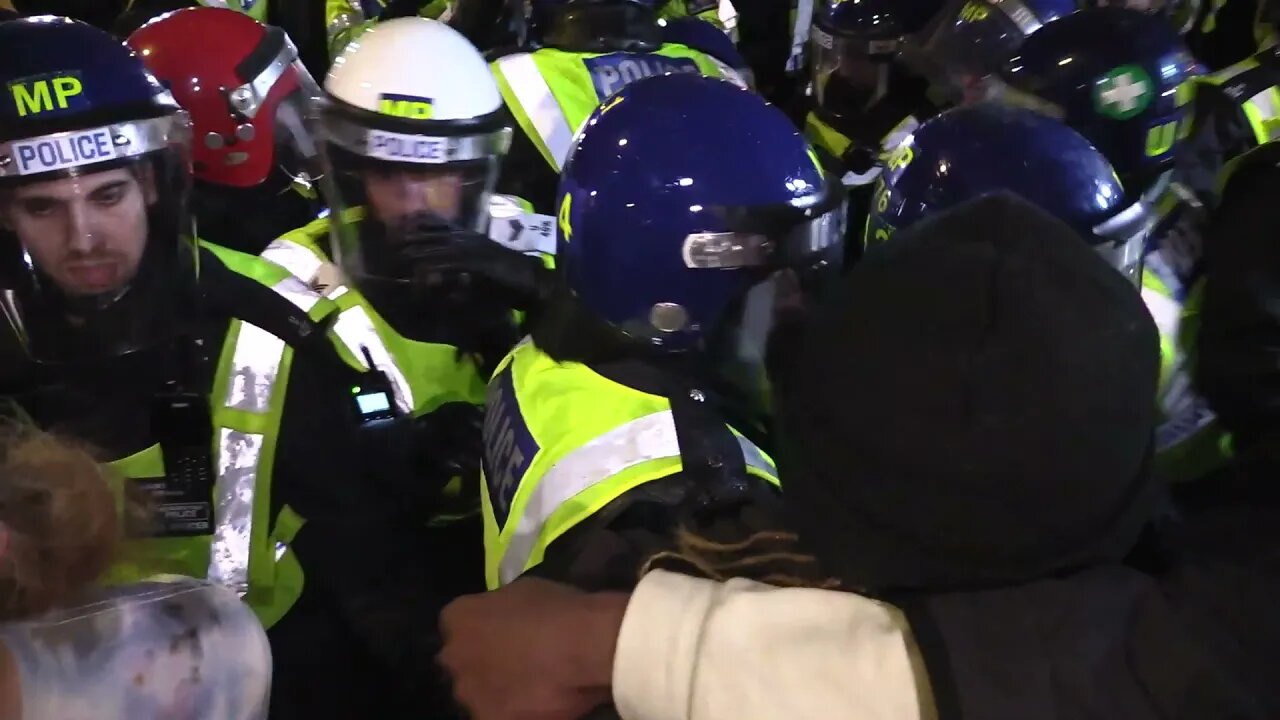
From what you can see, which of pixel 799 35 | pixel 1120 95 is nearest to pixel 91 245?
pixel 1120 95

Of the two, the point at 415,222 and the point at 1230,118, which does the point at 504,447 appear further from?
the point at 1230,118

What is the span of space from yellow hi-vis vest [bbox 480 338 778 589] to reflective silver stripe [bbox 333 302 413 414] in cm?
45

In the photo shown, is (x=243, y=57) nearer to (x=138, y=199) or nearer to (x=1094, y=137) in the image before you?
(x=138, y=199)

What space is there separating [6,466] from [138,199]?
26.5 inches

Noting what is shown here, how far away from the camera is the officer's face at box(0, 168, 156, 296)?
1.43 meters

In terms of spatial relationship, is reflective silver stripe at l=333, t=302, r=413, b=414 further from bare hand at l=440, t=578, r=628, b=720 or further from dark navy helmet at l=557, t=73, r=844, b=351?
bare hand at l=440, t=578, r=628, b=720

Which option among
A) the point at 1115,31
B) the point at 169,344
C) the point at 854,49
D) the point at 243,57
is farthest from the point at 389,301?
the point at 854,49

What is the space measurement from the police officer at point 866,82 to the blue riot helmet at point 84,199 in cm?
164

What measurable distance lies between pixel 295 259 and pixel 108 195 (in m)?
A: 0.48

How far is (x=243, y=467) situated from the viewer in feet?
4.86

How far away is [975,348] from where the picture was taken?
646 mm

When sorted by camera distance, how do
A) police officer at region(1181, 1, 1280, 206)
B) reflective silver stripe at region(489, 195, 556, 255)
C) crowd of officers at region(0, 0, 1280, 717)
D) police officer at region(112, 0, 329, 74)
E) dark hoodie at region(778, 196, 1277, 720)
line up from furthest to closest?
police officer at region(112, 0, 329, 74) → police officer at region(1181, 1, 1280, 206) → reflective silver stripe at region(489, 195, 556, 255) → crowd of officers at region(0, 0, 1280, 717) → dark hoodie at region(778, 196, 1277, 720)

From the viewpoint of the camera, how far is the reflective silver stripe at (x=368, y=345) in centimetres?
174

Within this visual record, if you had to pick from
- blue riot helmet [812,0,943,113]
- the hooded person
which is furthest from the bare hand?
blue riot helmet [812,0,943,113]
